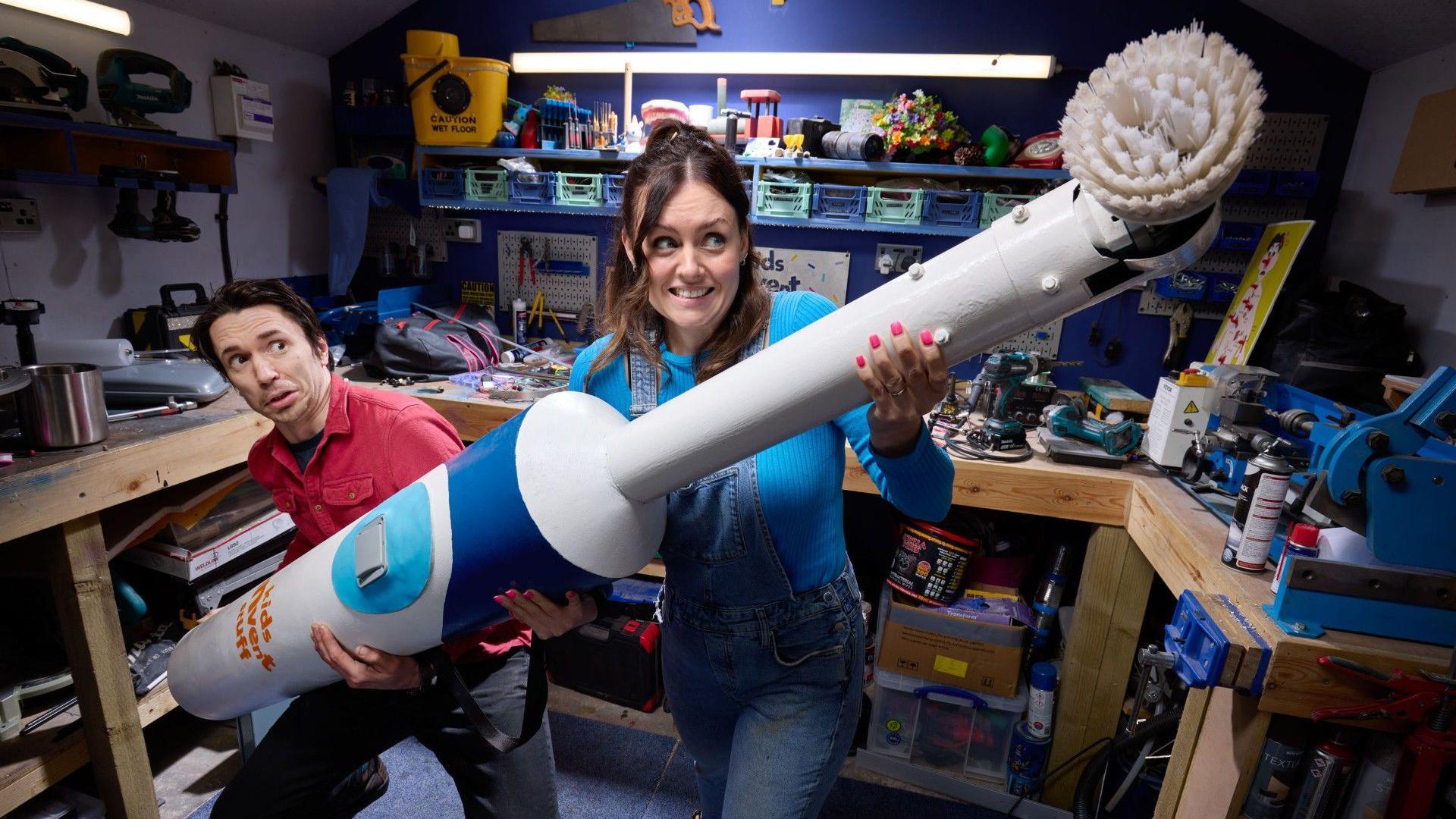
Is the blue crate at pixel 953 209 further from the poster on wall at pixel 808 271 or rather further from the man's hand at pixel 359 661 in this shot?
the man's hand at pixel 359 661

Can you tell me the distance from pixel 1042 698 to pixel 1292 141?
219 cm

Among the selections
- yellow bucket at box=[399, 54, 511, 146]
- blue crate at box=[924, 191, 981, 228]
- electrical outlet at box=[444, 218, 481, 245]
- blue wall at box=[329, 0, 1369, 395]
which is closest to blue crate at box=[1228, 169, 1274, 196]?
blue wall at box=[329, 0, 1369, 395]

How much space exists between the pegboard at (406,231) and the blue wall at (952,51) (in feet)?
1.01

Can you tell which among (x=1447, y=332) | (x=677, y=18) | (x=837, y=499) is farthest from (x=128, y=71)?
(x=1447, y=332)

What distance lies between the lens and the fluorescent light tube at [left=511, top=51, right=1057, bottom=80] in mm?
2424

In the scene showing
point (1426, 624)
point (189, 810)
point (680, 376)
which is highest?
point (680, 376)

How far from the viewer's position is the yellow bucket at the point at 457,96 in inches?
110

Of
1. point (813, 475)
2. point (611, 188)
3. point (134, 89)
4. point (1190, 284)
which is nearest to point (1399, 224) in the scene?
point (1190, 284)

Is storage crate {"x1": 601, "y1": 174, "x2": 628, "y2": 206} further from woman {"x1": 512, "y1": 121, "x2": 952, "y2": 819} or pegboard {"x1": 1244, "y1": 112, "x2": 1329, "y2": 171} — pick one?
pegboard {"x1": 1244, "y1": 112, "x2": 1329, "y2": 171}

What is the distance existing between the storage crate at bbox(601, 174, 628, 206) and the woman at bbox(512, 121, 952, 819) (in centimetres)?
168

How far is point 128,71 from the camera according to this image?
2.17 meters

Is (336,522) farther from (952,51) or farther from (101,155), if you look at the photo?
(952,51)

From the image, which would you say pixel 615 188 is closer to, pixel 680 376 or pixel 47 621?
pixel 680 376

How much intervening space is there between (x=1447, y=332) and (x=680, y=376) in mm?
2267
